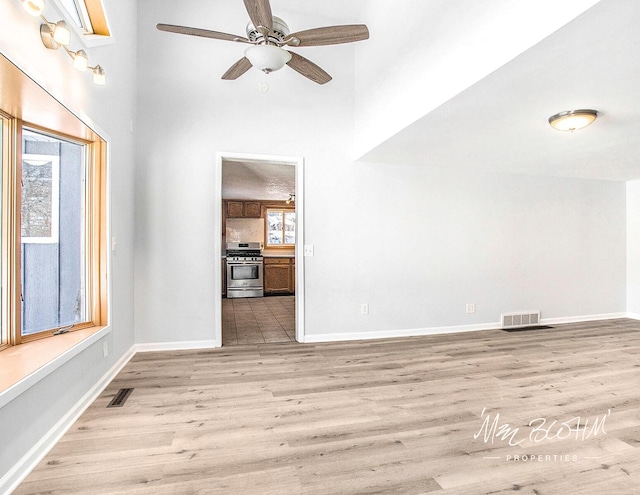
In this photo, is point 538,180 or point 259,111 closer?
point 259,111

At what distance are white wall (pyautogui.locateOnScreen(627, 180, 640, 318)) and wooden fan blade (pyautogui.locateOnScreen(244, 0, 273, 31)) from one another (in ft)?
20.3

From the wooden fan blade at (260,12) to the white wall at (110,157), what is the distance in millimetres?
1062

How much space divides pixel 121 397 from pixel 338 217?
2.72 m

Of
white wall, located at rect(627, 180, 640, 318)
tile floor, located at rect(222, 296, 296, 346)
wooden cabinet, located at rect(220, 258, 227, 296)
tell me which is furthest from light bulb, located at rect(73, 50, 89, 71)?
white wall, located at rect(627, 180, 640, 318)

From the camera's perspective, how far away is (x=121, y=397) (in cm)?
250

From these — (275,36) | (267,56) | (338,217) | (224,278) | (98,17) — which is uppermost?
(98,17)

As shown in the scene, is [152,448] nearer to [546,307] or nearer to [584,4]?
[584,4]

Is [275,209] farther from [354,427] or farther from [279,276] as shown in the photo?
[354,427]

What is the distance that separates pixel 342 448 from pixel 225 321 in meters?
3.64

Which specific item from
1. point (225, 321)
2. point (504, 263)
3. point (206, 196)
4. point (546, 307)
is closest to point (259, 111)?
point (206, 196)

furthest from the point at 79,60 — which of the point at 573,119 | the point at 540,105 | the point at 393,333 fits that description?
the point at 393,333

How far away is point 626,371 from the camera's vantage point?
307 cm

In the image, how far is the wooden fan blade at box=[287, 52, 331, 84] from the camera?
267 centimetres

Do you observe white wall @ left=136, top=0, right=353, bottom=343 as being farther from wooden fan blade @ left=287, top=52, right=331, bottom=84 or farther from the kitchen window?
the kitchen window
